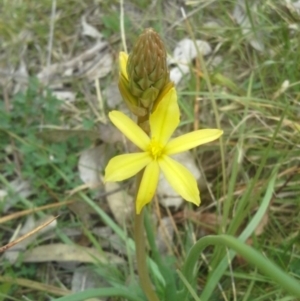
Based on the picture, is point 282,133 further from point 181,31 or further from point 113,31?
point 113,31

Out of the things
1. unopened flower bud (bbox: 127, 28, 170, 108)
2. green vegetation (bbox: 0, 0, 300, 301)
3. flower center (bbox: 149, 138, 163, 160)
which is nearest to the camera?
unopened flower bud (bbox: 127, 28, 170, 108)

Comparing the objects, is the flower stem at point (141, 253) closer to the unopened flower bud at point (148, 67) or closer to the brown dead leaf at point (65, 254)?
the unopened flower bud at point (148, 67)

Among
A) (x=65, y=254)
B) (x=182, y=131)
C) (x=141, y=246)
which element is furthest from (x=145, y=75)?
(x=182, y=131)

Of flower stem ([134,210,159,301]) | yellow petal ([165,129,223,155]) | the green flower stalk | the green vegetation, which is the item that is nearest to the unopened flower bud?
the green flower stalk

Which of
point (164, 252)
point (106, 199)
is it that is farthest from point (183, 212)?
point (106, 199)

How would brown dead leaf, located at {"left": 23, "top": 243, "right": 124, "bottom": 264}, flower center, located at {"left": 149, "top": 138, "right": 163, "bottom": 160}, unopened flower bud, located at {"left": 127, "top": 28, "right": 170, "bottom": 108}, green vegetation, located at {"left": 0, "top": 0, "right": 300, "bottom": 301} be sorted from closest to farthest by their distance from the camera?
unopened flower bud, located at {"left": 127, "top": 28, "right": 170, "bottom": 108} < flower center, located at {"left": 149, "top": 138, "right": 163, "bottom": 160} < green vegetation, located at {"left": 0, "top": 0, "right": 300, "bottom": 301} < brown dead leaf, located at {"left": 23, "top": 243, "right": 124, "bottom": 264}

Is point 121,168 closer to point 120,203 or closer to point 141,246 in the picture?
point 141,246

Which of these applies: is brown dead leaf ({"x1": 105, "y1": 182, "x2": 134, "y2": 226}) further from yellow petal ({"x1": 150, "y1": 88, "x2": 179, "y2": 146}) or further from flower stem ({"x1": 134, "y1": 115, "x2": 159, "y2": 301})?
yellow petal ({"x1": 150, "y1": 88, "x2": 179, "y2": 146})
